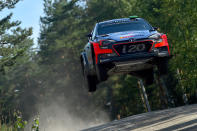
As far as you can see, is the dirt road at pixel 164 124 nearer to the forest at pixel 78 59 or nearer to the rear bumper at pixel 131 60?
the rear bumper at pixel 131 60

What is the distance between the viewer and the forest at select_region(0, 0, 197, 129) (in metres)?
22.0

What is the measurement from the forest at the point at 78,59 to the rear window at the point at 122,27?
40.9 feet

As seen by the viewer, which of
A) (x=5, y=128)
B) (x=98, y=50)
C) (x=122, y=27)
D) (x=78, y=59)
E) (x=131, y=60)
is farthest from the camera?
(x=78, y=59)

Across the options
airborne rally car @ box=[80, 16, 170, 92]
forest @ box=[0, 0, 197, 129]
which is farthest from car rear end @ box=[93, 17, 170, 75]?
forest @ box=[0, 0, 197, 129]

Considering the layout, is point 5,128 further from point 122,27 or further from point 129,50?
point 129,50

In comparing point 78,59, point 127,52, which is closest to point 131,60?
point 127,52

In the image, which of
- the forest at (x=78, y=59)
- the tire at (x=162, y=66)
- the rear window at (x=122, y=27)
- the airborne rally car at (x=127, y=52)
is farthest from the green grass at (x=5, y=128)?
the forest at (x=78, y=59)

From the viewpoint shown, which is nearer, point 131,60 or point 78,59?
point 131,60

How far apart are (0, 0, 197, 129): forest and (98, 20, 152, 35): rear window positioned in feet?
40.9

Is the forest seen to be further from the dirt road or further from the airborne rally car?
the airborne rally car

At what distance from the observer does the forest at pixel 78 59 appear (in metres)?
22.0

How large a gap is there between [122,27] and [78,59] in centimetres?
4258

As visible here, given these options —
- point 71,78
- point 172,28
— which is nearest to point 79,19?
point 71,78

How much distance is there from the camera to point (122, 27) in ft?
26.2
